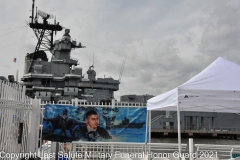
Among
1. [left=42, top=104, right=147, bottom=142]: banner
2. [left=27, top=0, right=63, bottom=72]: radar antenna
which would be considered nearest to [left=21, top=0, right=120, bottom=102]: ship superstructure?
[left=27, top=0, right=63, bottom=72]: radar antenna

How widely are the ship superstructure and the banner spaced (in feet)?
135

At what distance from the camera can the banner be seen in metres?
8.85

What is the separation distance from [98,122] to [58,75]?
156 feet

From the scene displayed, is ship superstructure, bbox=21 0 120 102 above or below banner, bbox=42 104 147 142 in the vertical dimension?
above

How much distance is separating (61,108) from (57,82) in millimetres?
47141

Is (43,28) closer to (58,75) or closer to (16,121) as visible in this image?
(58,75)

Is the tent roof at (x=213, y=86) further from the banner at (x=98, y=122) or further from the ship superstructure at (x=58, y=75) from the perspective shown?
the ship superstructure at (x=58, y=75)

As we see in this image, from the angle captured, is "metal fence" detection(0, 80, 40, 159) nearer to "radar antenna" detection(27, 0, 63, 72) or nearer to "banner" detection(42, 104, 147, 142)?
"banner" detection(42, 104, 147, 142)


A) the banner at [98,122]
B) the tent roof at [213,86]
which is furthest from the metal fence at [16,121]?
the tent roof at [213,86]

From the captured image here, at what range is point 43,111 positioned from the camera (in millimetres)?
8922

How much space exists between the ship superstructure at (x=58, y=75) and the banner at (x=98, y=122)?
4113 centimetres

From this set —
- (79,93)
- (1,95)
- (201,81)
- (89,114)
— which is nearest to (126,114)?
(89,114)

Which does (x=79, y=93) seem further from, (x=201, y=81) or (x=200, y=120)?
(x=201, y=81)

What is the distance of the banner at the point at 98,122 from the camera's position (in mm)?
8852
